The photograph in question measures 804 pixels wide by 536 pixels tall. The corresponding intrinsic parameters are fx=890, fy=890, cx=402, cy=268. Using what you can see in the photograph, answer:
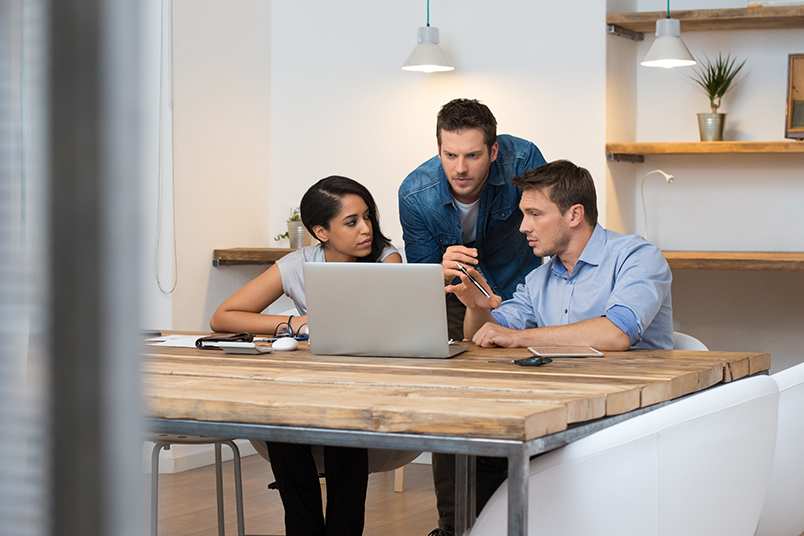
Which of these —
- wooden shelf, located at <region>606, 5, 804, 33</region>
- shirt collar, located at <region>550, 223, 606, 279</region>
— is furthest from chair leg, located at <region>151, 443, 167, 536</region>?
wooden shelf, located at <region>606, 5, 804, 33</region>

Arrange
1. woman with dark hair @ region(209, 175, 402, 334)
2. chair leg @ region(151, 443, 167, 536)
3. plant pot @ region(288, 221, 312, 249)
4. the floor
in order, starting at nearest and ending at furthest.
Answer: chair leg @ region(151, 443, 167, 536) < woman with dark hair @ region(209, 175, 402, 334) < the floor < plant pot @ region(288, 221, 312, 249)

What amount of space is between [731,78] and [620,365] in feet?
9.12

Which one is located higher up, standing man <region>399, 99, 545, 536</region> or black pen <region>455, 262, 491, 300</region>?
standing man <region>399, 99, 545, 536</region>

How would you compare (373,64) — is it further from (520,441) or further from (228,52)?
(520,441)

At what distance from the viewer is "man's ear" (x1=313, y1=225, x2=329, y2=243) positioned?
2.64m

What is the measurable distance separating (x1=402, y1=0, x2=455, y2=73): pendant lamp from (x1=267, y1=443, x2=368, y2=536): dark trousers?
2261 millimetres

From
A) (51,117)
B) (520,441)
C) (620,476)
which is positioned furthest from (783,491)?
Answer: (51,117)

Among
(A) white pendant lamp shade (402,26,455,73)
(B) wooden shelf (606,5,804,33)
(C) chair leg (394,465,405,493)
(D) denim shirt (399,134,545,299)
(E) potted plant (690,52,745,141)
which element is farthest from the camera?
(E) potted plant (690,52,745,141)

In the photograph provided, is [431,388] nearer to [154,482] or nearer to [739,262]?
[154,482]

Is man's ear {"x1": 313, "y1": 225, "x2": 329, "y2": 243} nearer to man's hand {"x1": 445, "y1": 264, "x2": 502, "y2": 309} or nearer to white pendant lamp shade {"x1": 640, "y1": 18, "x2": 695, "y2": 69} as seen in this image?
man's hand {"x1": 445, "y1": 264, "x2": 502, "y2": 309}

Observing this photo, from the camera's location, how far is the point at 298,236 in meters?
4.21

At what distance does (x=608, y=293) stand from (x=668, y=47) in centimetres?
191

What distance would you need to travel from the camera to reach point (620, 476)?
1.19 meters

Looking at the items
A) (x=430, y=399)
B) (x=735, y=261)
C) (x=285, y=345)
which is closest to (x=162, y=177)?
(x=285, y=345)
